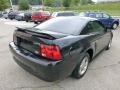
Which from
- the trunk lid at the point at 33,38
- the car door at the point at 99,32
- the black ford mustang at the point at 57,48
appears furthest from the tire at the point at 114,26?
the trunk lid at the point at 33,38

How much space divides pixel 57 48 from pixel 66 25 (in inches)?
49.3

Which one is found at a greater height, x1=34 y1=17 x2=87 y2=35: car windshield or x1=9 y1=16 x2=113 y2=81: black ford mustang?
x1=34 y1=17 x2=87 y2=35: car windshield

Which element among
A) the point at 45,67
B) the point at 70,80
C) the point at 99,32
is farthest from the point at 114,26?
the point at 45,67

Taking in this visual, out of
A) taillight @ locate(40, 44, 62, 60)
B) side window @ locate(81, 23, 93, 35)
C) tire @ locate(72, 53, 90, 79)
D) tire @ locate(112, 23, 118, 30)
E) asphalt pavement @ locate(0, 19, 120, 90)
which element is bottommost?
tire @ locate(112, 23, 118, 30)

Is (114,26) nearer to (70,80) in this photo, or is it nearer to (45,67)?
(70,80)

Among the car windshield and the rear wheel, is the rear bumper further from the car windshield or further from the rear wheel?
the rear wheel

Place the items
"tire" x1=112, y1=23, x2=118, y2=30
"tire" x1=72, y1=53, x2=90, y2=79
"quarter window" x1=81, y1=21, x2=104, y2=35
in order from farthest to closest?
"tire" x1=112, y1=23, x2=118, y2=30
"quarter window" x1=81, y1=21, x2=104, y2=35
"tire" x1=72, y1=53, x2=90, y2=79

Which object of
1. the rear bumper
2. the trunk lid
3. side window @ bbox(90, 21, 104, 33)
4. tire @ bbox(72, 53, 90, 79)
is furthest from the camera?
side window @ bbox(90, 21, 104, 33)

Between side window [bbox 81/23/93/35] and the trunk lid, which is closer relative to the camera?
the trunk lid

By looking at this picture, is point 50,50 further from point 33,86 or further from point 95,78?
point 95,78

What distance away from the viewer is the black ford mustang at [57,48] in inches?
128

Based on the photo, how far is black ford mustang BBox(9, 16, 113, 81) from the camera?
3264 mm

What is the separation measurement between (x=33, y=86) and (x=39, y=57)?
77 centimetres

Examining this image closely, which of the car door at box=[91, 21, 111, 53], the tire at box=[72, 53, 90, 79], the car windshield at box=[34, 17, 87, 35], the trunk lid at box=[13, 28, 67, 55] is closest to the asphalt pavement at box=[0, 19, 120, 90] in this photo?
the tire at box=[72, 53, 90, 79]
